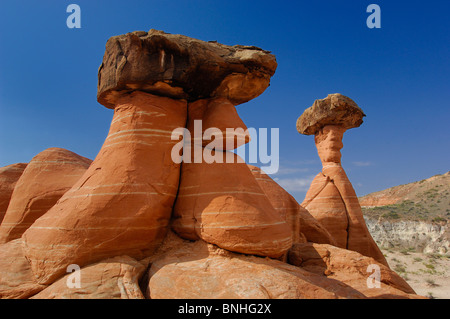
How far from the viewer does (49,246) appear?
432 centimetres

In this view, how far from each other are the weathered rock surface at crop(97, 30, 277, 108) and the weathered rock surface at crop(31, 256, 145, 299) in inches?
135

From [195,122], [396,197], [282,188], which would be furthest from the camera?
[396,197]

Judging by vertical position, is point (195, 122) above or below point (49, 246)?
above

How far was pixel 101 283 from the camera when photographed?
153 inches

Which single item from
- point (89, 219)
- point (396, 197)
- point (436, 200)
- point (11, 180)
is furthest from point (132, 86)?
point (396, 197)

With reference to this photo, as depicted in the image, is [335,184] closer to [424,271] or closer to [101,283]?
[424,271]

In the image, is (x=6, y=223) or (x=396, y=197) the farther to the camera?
(x=396, y=197)

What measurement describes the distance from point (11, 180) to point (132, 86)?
8575 millimetres

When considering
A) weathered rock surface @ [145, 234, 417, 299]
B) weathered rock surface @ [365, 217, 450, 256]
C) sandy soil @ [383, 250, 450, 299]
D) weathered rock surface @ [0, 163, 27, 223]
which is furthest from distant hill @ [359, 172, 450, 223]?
weathered rock surface @ [0, 163, 27, 223]

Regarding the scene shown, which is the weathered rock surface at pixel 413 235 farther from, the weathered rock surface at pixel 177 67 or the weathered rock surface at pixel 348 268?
the weathered rock surface at pixel 177 67

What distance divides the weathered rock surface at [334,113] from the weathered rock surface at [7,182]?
13771mm

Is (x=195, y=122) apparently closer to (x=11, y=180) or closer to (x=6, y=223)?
(x=6, y=223)

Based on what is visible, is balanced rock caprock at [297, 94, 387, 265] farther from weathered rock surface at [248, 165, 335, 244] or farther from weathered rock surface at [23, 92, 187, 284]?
weathered rock surface at [23, 92, 187, 284]
